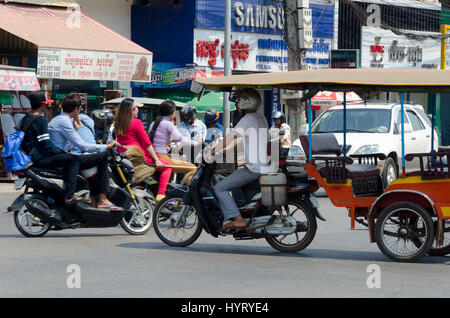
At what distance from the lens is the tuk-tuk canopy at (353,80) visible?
909 cm

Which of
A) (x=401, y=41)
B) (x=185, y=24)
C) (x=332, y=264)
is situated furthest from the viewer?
(x=401, y=41)

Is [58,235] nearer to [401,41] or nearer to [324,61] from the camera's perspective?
[324,61]

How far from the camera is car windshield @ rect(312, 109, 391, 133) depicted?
60.1 feet

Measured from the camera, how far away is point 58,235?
11.4 metres

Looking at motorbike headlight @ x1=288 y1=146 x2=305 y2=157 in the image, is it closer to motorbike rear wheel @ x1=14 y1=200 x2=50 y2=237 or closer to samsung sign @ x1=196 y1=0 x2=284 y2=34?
motorbike rear wheel @ x1=14 y1=200 x2=50 y2=237

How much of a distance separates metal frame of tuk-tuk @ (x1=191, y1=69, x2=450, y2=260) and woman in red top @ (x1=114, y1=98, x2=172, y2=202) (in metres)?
2.32

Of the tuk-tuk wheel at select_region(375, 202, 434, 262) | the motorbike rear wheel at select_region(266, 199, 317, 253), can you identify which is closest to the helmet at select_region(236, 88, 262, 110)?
the motorbike rear wheel at select_region(266, 199, 317, 253)

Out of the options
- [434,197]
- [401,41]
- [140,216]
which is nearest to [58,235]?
[140,216]

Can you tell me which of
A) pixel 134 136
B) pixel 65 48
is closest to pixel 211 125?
pixel 134 136

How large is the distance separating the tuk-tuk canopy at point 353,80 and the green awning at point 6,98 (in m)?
11.1

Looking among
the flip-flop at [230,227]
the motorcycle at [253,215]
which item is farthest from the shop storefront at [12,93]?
the flip-flop at [230,227]

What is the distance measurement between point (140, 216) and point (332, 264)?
10.6 feet
